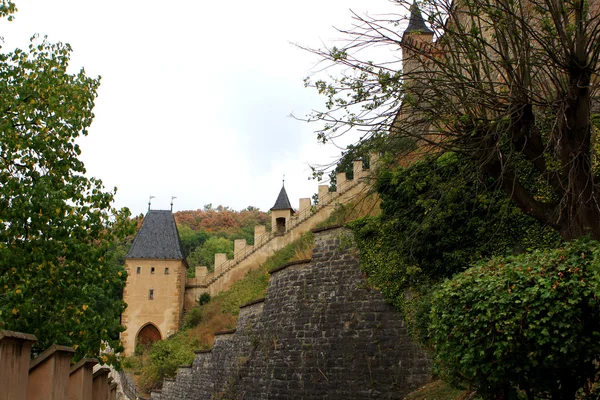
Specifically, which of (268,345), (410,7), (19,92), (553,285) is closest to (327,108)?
(410,7)

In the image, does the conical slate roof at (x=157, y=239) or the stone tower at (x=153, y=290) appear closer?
the stone tower at (x=153, y=290)

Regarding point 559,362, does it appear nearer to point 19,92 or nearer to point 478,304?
point 478,304

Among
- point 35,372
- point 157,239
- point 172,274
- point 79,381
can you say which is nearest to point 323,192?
point 172,274

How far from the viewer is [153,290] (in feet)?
142

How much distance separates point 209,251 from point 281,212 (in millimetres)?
25606

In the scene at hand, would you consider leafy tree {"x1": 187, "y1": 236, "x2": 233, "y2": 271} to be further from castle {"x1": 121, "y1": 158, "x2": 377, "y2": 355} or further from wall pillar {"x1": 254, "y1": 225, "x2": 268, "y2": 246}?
wall pillar {"x1": 254, "y1": 225, "x2": 268, "y2": 246}

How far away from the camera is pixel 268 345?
17203mm

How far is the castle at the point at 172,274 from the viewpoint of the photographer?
41.8 meters

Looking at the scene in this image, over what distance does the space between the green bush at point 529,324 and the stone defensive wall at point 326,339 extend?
19.7 ft

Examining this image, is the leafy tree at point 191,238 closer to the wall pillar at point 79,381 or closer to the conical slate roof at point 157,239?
the conical slate roof at point 157,239

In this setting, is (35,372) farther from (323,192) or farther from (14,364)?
(323,192)

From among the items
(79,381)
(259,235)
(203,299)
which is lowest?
(79,381)

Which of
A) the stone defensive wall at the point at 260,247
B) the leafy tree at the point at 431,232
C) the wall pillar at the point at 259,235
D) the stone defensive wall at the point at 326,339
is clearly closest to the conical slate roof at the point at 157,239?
the stone defensive wall at the point at 260,247

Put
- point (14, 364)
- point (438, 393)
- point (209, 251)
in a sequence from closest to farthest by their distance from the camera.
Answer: point (14, 364)
point (438, 393)
point (209, 251)
